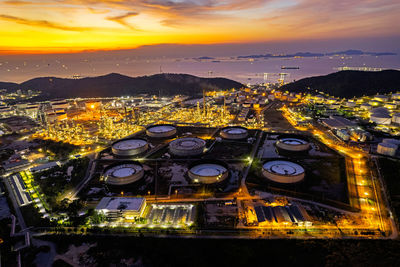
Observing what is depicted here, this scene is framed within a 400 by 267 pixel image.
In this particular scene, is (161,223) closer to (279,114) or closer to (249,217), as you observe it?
(249,217)

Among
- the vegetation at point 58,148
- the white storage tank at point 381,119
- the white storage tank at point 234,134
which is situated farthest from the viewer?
the white storage tank at point 381,119

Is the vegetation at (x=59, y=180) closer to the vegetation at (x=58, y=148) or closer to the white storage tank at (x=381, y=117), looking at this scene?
the vegetation at (x=58, y=148)

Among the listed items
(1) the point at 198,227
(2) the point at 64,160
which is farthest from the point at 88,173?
(1) the point at 198,227

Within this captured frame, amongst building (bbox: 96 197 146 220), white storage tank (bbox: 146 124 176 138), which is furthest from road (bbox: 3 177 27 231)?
white storage tank (bbox: 146 124 176 138)

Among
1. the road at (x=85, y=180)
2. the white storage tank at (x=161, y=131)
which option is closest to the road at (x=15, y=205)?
the road at (x=85, y=180)

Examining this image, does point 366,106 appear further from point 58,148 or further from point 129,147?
point 58,148

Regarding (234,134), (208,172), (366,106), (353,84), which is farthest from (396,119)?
(208,172)
